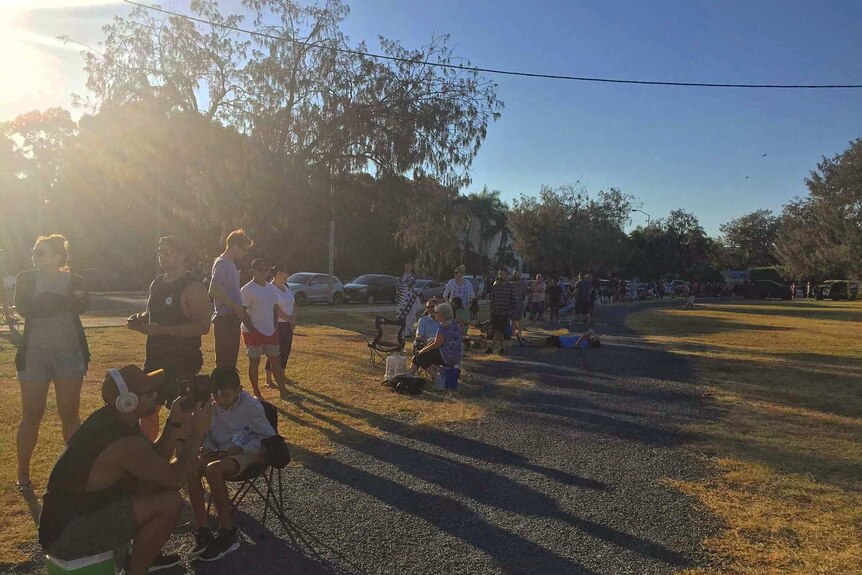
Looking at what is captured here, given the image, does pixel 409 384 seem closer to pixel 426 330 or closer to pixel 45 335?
pixel 426 330

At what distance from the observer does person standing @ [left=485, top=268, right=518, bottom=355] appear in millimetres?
12984

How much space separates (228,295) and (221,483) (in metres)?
2.52

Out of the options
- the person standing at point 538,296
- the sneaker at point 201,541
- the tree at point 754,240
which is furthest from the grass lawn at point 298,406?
the tree at point 754,240

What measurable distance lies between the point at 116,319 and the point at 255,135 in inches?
257

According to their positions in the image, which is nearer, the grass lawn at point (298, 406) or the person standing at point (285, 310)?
the grass lawn at point (298, 406)

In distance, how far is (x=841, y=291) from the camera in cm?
5516

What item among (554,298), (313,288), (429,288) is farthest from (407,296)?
(429,288)

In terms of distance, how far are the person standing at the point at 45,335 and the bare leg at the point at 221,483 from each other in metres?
1.49

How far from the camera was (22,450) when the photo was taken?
450 cm

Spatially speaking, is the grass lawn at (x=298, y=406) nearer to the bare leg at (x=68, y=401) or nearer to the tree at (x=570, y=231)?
the bare leg at (x=68, y=401)

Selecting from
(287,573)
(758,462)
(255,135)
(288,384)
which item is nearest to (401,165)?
(255,135)

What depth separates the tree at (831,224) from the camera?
150 feet

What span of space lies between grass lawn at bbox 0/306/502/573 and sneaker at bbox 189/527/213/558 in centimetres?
90

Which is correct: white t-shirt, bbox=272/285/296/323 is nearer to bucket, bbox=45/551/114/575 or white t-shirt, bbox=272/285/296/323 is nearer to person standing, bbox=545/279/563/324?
bucket, bbox=45/551/114/575
